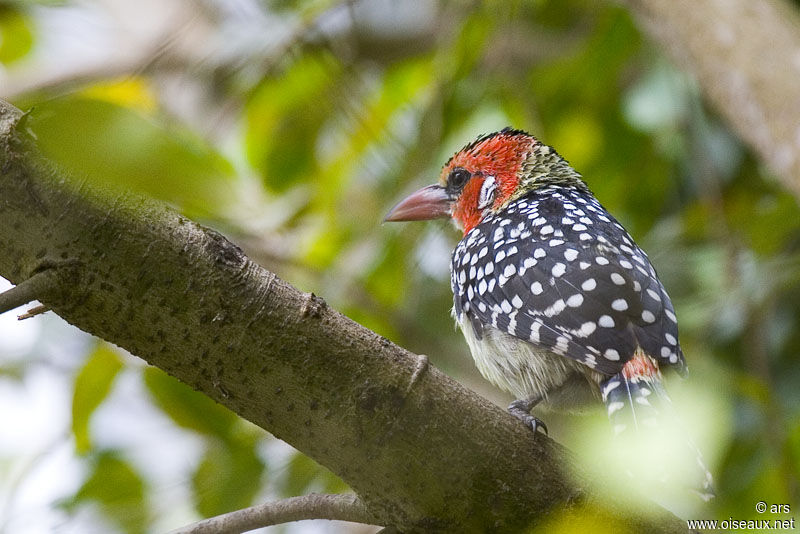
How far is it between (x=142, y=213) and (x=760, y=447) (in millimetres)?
2567

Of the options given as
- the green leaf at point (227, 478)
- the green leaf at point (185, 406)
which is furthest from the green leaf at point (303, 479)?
the green leaf at point (185, 406)

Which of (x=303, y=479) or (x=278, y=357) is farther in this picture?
(x=303, y=479)

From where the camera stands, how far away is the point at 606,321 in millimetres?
2129

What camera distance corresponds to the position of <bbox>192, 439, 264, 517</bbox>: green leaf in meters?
2.38

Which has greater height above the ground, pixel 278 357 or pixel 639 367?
pixel 639 367

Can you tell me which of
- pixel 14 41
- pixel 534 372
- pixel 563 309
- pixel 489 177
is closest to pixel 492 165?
pixel 489 177

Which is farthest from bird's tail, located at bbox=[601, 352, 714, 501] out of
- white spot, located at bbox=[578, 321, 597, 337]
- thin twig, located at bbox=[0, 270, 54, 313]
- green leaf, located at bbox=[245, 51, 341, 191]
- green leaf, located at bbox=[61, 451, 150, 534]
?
green leaf, located at bbox=[245, 51, 341, 191]

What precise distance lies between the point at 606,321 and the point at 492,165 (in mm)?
1255

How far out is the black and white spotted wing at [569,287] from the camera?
6.98ft

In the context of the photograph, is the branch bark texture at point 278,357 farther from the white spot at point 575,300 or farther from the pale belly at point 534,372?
the pale belly at point 534,372

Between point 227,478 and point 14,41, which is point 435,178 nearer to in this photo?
point 227,478

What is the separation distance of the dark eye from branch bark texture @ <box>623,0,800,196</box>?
88cm

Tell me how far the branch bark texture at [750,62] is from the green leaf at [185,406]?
197 cm

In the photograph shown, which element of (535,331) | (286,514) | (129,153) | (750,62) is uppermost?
(750,62)
